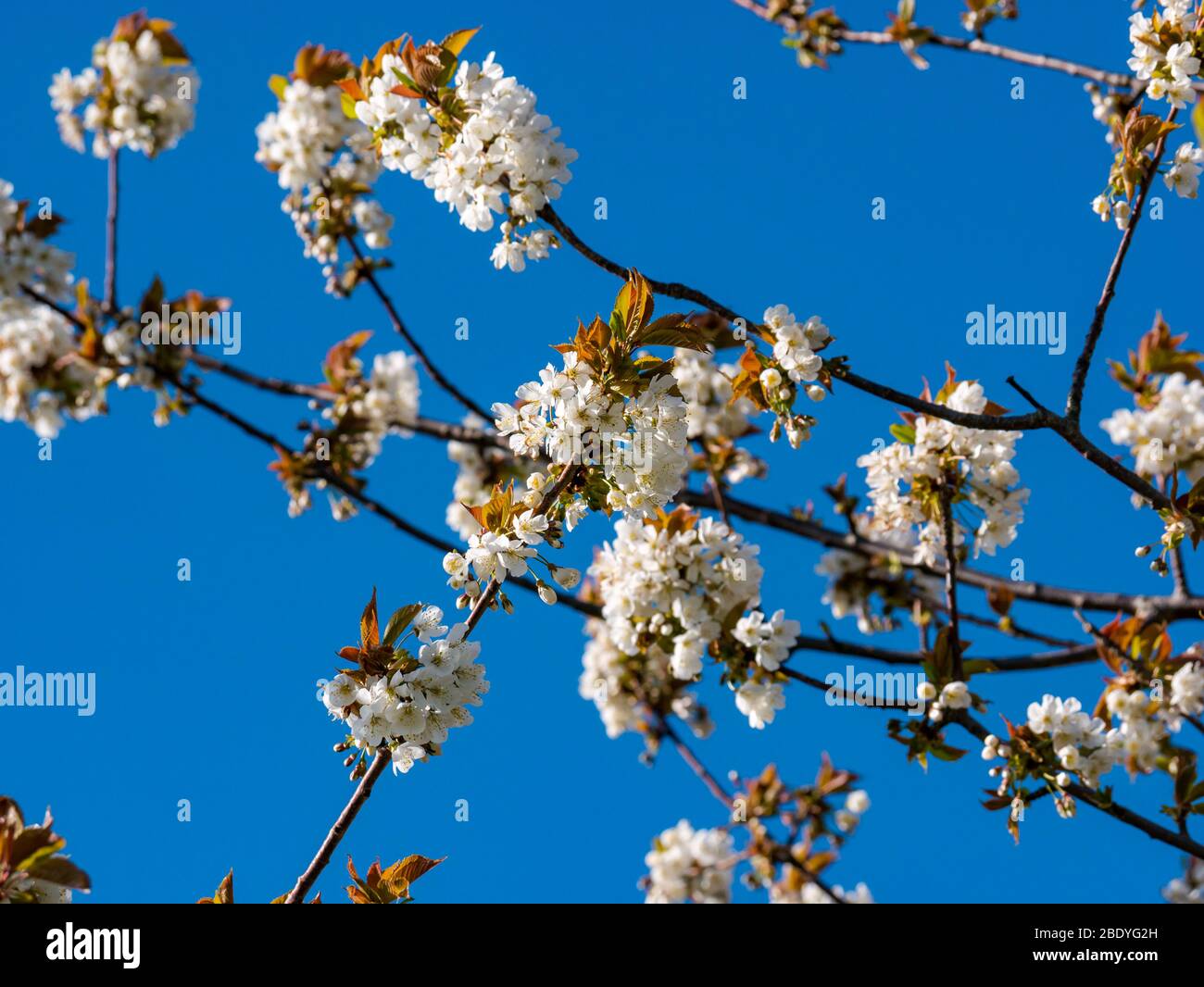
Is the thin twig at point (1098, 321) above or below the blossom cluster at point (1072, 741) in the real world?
above

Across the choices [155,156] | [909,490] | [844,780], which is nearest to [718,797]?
[844,780]

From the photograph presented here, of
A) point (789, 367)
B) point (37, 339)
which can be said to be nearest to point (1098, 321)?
point (789, 367)

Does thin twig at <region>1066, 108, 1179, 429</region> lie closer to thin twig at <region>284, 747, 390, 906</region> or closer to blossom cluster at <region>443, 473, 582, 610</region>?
blossom cluster at <region>443, 473, 582, 610</region>

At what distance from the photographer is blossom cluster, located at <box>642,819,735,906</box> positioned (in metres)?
4.87

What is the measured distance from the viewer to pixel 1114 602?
3.73m

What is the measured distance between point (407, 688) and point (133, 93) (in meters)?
3.32

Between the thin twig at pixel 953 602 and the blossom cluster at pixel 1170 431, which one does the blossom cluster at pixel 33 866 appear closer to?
the thin twig at pixel 953 602

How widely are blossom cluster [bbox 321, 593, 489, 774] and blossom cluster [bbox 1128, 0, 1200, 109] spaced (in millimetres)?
2430

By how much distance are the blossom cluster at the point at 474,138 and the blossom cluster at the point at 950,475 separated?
1.27m

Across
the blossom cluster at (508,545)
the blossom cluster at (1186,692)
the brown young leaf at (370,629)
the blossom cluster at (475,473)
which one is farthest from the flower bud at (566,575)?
the blossom cluster at (475,473)

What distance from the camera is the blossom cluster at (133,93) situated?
423 centimetres

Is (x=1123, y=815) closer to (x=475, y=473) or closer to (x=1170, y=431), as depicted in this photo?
(x=1170, y=431)

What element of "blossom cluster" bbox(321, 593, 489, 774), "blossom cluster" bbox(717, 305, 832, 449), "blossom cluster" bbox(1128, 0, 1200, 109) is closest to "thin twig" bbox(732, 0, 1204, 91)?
"blossom cluster" bbox(1128, 0, 1200, 109)
